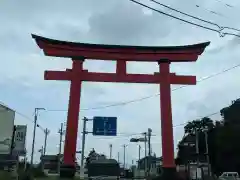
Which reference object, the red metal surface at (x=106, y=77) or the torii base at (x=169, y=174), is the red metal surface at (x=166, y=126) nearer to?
the torii base at (x=169, y=174)

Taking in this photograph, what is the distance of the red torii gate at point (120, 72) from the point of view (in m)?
20.5

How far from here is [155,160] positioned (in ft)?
253

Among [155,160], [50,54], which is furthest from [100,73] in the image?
[155,160]

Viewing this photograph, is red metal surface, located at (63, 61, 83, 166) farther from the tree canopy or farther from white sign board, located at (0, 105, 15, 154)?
the tree canopy

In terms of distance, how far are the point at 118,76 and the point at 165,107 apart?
129 inches

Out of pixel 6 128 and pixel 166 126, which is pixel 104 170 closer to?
pixel 166 126

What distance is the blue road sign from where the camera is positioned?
25203 millimetres

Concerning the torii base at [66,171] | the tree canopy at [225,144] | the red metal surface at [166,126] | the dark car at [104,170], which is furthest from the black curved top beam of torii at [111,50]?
the tree canopy at [225,144]

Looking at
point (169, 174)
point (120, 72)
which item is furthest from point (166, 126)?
point (120, 72)

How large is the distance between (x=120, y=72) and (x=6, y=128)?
10.2 metres

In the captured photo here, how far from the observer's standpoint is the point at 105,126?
25.4 m

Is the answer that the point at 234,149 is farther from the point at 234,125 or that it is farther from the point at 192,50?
the point at 192,50

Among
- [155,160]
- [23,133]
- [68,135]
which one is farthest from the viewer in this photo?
[155,160]

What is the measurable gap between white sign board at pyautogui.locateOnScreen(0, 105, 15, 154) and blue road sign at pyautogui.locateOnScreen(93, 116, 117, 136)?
586 cm
